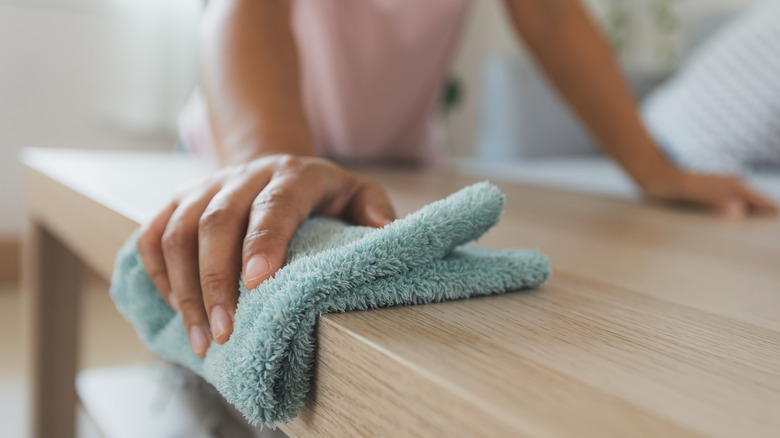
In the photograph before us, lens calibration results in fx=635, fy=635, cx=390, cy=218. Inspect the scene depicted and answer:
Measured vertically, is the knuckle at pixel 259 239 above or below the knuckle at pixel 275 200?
below

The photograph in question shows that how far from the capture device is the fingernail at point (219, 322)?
10.0 inches

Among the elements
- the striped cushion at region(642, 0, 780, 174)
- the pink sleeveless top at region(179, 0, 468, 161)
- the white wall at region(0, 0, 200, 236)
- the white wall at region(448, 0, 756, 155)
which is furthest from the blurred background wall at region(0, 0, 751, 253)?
the pink sleeveless top at region(179, 0, 468, 161)

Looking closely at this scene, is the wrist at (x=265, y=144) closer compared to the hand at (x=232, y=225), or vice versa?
the hand at (x=232, y=225)


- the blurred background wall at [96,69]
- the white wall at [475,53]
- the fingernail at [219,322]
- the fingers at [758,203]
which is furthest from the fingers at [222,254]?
the white wall at [475,53]

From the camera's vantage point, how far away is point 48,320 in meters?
0.75

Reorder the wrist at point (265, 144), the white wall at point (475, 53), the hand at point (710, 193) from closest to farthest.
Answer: the wrist at point (265, 144), the hand at point (710, 193), the white wall at point (475, 53)

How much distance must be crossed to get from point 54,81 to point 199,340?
6.24 feet

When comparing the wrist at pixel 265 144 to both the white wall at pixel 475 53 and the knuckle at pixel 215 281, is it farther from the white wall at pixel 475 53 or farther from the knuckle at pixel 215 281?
the white wall at pixel 475 53

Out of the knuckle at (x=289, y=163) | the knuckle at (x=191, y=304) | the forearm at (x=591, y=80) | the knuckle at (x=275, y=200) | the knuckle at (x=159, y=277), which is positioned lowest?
the knuckle at (x=159, y=277)

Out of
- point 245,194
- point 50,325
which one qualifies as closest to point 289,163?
point 245,194

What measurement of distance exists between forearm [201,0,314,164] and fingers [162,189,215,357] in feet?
0.34

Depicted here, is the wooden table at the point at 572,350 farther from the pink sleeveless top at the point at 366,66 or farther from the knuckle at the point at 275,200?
the pink sleeveless top at the point at 366,66

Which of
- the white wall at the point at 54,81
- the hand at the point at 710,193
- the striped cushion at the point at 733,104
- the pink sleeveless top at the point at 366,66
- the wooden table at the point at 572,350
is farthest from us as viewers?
the white wall at the point at 54,81

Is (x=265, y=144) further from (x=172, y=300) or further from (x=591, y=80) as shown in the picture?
(x=591, y=80)
